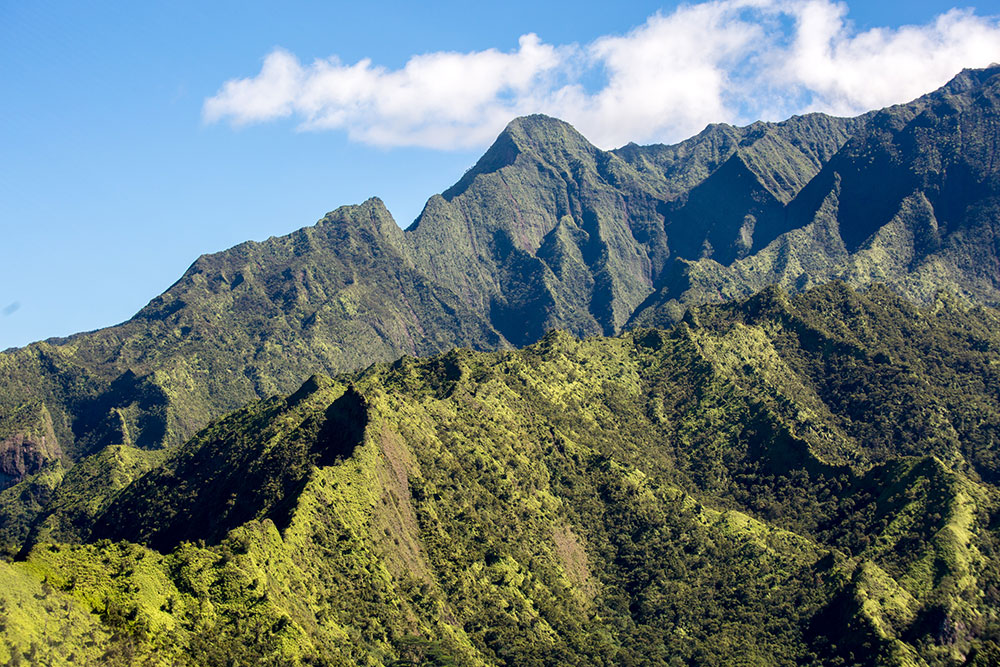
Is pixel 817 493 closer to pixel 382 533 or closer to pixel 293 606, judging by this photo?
pixel 382 533

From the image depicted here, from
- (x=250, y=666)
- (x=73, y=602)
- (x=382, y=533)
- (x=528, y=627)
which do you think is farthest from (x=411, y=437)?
(x=73, y=602)

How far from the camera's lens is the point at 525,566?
498ft

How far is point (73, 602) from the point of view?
94.8 metres

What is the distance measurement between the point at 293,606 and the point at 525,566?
44.0 m

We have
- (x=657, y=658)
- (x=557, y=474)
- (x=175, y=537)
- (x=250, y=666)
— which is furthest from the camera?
(x=557, y=474)

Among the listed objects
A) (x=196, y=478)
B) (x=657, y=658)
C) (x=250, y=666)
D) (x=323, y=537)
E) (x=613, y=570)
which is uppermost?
(x=196, y=478)

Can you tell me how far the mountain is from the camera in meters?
110

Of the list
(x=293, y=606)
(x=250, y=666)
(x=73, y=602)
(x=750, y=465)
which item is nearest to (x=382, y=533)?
(x=293, y=606)

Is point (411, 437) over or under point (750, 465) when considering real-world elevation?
over

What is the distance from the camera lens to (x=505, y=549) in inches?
5989

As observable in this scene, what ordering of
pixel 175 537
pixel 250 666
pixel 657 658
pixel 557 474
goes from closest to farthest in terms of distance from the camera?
pixel 250 666
pixel 657 658
pixel 175 537
pixel 557 474

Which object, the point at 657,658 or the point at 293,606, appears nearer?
the point at 293,606

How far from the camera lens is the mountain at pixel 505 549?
110 meters

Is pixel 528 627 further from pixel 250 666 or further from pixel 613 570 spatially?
pixel 250 666
